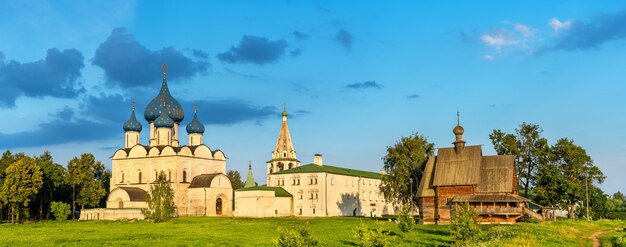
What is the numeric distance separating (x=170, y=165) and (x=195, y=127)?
26.6ft

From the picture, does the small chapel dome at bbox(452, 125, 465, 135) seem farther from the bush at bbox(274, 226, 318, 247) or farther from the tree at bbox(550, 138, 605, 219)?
the bush at bbox(274, 226, 318, 247)

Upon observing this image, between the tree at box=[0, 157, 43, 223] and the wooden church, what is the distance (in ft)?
119

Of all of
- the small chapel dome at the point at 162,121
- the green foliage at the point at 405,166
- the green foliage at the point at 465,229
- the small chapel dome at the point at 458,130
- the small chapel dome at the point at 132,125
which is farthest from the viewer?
the small chapel dome at the point at 132,125

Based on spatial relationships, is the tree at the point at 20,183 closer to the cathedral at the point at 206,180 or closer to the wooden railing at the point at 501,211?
the cathedral at the point at 206,180

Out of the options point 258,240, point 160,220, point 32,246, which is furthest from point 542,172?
point 32,246

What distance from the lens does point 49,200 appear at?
223ft

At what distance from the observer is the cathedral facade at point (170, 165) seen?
7075 cm

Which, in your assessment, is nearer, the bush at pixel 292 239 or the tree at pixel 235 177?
the bush at pixel 292 239

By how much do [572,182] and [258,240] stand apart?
29.4 meters

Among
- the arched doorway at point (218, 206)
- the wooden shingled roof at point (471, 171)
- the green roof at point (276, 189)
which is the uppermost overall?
the wooden shingled roof at point (471, 171)

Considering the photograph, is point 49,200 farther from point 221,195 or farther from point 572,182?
point 572,182

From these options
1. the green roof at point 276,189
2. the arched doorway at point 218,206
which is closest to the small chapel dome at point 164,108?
the arched doorway at point 218,206

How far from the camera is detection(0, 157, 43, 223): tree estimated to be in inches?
2224

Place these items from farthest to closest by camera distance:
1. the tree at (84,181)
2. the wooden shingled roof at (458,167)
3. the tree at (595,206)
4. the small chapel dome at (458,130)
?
the tree at (84,181) < the tree at (595,206) < the small chapel dome at (458,130) < the wooden shingled roof at (458,167)
